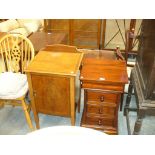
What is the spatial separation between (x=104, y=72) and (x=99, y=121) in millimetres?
481

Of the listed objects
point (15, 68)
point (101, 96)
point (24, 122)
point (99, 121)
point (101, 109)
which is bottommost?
point (24, 122)

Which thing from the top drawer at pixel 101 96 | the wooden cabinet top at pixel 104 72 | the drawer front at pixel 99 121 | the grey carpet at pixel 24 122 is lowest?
the grey carpet at pixel 24 122

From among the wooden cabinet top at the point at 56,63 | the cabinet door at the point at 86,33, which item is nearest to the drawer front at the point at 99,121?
the wooden cabinet top at the point at 56,63

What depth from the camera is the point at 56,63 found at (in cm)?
153

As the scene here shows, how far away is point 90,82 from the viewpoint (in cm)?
150

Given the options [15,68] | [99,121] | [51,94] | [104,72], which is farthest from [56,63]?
[99,121]

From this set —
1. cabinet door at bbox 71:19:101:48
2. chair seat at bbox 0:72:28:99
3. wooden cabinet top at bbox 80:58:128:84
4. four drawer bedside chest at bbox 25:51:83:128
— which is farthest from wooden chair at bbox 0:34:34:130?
cabinet door at bbox 71:19:101:48

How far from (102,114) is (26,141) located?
1.38 metres

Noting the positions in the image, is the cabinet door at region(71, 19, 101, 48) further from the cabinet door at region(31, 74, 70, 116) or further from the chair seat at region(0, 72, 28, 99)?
the cabinet door at region(31, 74, 70, 116)

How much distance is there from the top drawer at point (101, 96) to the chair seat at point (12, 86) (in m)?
0.56

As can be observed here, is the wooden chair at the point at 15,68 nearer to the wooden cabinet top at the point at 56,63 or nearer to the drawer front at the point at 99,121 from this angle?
the wooden cabinet top at the point at 56,63

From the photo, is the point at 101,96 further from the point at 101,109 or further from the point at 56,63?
the point at 56,63

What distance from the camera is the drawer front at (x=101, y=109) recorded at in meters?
1.64
